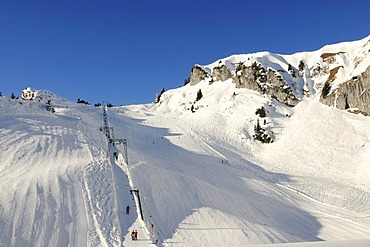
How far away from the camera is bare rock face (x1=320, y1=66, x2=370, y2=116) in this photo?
58969 mm

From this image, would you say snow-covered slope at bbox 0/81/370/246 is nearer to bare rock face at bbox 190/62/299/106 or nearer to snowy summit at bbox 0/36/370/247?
snowy summit at bbox 0/36/370/247

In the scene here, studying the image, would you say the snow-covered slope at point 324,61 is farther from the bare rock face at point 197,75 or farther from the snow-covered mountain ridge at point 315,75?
the bare rock face at point 197,75

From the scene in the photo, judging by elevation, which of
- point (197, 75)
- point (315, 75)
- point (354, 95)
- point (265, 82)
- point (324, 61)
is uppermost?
point (197, 75)

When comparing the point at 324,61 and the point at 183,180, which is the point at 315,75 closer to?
the point at 324,61

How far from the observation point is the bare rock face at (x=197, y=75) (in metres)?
109

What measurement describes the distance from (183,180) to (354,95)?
159 feet

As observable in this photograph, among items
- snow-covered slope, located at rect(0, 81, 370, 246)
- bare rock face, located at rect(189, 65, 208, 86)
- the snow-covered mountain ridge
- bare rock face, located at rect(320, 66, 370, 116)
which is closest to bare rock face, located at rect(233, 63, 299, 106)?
the snow-covered mountain ridge

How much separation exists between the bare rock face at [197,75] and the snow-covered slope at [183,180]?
160 feet

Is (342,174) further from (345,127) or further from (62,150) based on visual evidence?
(62,150)

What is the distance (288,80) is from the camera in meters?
78.4

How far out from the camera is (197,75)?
362 ft

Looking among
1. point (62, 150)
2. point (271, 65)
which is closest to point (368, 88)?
point (271, 65)

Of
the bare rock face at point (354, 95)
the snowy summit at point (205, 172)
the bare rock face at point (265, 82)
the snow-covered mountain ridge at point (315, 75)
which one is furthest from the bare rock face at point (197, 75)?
the bare rock face at point (354, 95)

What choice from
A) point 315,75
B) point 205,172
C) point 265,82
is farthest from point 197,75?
point 205,172
